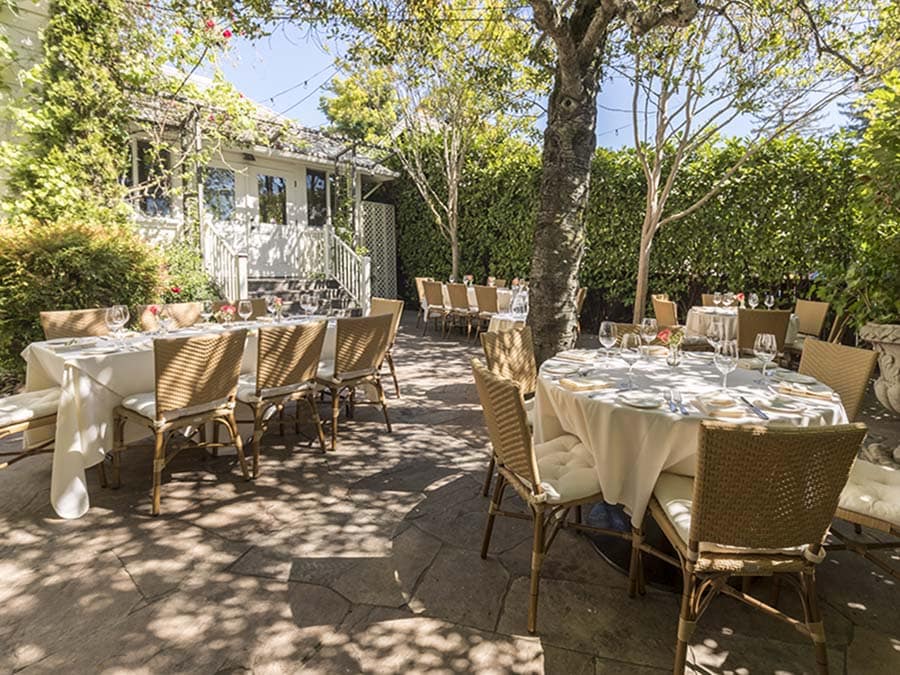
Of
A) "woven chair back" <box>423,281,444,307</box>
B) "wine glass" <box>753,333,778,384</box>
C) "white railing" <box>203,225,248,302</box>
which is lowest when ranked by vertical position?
"wine glass" <box>753,333,778,384</box>

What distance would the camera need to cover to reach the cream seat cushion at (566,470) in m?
→ 2.12

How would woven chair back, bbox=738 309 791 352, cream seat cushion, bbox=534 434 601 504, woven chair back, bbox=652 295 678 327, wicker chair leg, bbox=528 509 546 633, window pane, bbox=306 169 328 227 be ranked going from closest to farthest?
wicker chair leg, bbox=528 509 546 633
cream seat cushion, bbox=534 434 601 504
woven chair back, bbox=738 309 791 352
woven chair back, bbox=652 295 678 327
window pane, bbox=306 169 328 227

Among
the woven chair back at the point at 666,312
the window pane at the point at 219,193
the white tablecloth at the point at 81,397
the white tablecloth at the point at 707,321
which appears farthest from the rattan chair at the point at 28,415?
the window pane at the point at 219,193

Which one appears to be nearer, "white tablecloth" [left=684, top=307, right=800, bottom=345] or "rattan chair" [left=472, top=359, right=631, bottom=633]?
"rattan chair" [left=472, top=359, right=631, bottom=633]

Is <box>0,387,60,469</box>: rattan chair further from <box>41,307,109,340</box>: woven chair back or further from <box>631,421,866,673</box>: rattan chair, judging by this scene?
<box>631,421,866,673</box>: rattan chair

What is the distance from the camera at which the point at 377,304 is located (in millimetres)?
5285

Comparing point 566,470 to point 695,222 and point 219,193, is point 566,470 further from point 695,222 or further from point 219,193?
point 219,193

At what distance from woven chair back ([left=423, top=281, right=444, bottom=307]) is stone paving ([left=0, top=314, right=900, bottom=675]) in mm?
5930

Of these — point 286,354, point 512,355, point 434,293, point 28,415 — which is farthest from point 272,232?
point 512,355

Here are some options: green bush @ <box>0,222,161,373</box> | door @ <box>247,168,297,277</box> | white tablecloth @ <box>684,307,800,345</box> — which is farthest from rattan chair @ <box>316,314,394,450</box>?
door @ <box>247,168,297,277</box>

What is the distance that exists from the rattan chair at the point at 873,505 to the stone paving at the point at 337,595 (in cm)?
26

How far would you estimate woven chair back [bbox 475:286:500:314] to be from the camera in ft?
26.0

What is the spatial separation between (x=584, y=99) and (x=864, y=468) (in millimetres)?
2806

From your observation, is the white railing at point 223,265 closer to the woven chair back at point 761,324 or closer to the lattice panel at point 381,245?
the lattice panel at point 381,245
